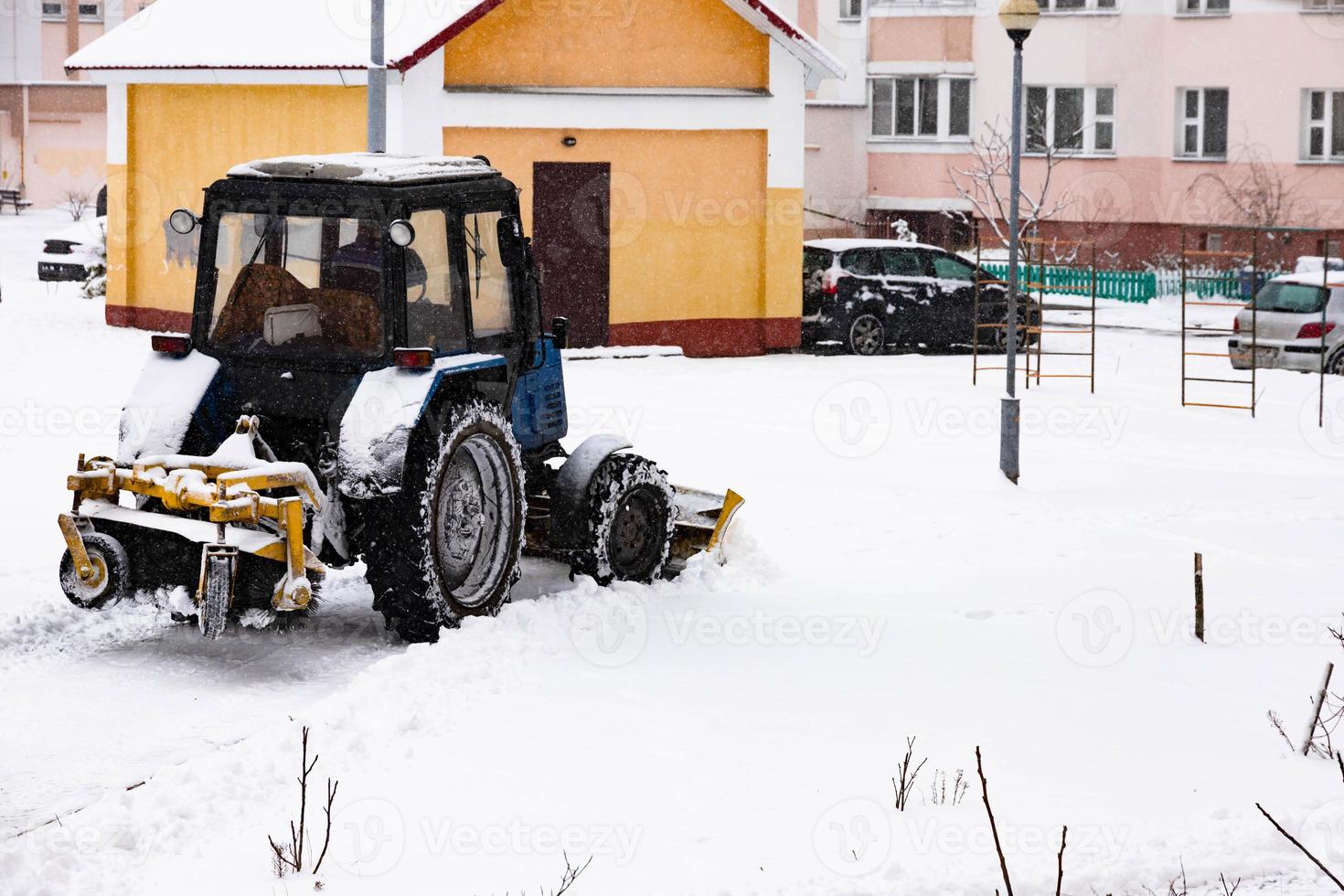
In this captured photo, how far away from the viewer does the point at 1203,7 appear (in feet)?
125

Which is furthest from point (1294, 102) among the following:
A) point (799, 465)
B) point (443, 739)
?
point (443, 739)

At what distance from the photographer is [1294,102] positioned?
123 feet

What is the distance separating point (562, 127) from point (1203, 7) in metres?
20.1

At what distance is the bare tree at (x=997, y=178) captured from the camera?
39.1m

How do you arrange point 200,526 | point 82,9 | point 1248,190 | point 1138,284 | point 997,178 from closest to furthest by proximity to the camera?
point 200,526, point 1138,284, point 1248,190, point 997,178, point 82,9

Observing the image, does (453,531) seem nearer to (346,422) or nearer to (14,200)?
(346,422)

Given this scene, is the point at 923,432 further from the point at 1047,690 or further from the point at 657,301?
the point at 1047,690

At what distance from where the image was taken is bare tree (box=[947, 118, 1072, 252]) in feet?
128

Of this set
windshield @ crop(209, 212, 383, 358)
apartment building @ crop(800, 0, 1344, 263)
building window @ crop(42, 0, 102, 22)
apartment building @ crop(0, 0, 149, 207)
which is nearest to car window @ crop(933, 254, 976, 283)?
apartment building @ crop(800, 0, 1344, 263)

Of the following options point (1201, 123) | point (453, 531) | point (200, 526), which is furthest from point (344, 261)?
point (1201, 123)

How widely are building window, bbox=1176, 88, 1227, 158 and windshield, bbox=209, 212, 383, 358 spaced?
31.4m

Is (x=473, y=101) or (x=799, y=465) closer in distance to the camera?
(x=799, y=465)

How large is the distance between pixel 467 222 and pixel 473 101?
493 inches

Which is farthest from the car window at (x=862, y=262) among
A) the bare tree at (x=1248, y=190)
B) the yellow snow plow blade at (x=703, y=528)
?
the bare tree at (x=1248, y=190)
